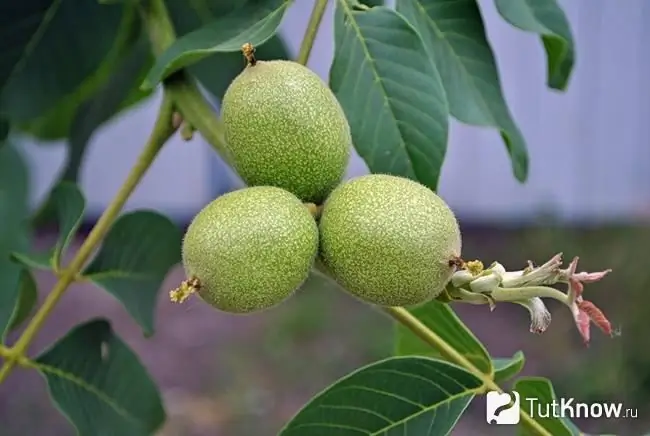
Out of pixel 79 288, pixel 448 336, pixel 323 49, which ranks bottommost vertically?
pixel 79 288

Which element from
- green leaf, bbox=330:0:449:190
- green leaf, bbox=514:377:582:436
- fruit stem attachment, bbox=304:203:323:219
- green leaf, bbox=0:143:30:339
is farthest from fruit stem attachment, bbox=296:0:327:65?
green leaf, bbox=0:143:30:339

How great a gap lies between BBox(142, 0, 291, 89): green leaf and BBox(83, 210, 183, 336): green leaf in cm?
23

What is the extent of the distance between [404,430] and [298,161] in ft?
0.85

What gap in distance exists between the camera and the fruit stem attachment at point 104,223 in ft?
2.95

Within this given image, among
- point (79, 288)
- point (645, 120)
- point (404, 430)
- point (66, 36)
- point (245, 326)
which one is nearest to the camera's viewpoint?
point (404, 430)

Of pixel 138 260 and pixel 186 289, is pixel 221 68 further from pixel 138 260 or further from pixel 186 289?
pixel 186 289

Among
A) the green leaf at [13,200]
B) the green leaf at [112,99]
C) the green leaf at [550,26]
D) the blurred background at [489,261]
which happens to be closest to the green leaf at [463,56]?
the green leaf at [550,26]

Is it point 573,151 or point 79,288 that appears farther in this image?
point 573,151

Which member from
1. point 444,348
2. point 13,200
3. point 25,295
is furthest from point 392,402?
point 13,200

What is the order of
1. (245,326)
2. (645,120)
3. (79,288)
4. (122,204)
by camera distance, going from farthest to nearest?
(645,120), (79,288), (245,326), (122,204)

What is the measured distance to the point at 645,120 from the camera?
418 cm

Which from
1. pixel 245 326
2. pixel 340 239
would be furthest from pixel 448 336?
pixel 245 326

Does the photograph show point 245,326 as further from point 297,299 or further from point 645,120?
point 645,120

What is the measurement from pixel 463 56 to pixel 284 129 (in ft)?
0.86
